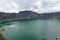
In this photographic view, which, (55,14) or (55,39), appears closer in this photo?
(55,39)

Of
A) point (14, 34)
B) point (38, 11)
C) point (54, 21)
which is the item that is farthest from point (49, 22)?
point (14, 34)

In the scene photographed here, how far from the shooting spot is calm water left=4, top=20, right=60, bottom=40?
532 centimetres

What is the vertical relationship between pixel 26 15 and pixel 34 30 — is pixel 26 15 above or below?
above

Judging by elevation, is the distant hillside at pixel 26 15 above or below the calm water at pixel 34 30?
above

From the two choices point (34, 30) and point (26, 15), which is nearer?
point (34, 30)

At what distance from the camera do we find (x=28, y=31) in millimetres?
5516

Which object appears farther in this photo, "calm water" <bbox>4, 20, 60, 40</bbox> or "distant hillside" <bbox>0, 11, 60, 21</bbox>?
"distant hillside" <bbox>0, 11, 60, 21</bbox>

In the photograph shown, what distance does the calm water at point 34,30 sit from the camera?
5316mm

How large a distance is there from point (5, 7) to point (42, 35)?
1525 millimetres

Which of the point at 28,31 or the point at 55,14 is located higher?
the point at 55,14

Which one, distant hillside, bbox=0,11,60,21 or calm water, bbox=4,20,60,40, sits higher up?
distant hillside, bbox=0,11,60,21

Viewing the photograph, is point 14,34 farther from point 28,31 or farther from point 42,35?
point 42,35

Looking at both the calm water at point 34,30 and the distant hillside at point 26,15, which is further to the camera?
the distant hillside at point 26,15

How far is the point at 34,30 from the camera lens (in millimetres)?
5441
